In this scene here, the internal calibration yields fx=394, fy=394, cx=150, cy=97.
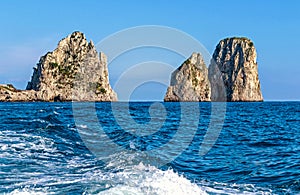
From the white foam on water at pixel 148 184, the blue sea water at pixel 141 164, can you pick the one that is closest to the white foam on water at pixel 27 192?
the blue sea water at pixel 141 164

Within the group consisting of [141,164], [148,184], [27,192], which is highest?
[141,164]

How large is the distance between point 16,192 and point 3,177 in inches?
109

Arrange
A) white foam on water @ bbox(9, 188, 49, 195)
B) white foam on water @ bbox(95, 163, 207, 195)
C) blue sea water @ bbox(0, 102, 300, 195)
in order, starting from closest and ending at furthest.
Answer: white foam on water @ bbox(9, 188, 49, 195)
white foam on water @ bbox(95, 163, 207, 195)
blue sea water @ bbox(0, 102, 300, 195)

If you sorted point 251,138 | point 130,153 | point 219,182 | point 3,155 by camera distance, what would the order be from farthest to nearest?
point 251,138 → point 130,153 → point 3,155 → point 219,182

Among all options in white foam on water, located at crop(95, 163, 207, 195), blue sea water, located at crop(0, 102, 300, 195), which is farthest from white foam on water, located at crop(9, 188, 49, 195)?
white foam on water, located at crop(95, 163, 207, 195)

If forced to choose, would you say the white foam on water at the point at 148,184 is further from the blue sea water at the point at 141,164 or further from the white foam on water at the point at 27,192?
the white foam on water at the point at 27,192

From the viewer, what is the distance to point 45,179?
570 inches

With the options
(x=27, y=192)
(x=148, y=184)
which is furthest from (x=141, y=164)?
(x=27, y=192)

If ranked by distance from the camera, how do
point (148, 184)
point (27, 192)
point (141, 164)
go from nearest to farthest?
point (27, 192)
point (148, 184)
point (141, 164)

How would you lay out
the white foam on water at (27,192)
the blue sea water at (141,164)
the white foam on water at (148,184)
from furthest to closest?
the blue sea water at (141,164) → the white foam on water at (148,184) → the white foam on water at (27,192)

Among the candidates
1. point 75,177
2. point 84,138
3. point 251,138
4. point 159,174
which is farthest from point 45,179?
point 251,138

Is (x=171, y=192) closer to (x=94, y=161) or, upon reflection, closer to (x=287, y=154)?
(x=94, y=161)

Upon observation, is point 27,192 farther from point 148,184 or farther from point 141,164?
point 141,164

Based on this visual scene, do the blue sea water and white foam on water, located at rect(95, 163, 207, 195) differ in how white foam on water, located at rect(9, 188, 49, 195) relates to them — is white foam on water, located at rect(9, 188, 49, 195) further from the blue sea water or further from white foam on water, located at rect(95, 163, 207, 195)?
white foam on water, located at rect(95, 163, 207, 195)
